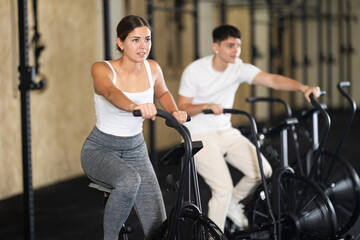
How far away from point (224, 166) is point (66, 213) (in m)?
1.65

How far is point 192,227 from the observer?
7.36 ft

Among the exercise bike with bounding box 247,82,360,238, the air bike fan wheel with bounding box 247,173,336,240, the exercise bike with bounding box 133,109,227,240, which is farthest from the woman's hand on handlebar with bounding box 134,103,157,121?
the exercise bike with bounding box 247,82,360,238

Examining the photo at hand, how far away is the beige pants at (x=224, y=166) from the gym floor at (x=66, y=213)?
0.19ft

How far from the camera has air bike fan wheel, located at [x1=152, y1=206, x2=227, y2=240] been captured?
2.16 m

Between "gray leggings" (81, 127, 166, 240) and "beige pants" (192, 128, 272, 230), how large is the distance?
0.71 meters

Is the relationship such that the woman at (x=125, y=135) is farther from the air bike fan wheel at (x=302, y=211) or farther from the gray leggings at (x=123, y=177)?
the air bike fan wheel at (x=302, y=211)

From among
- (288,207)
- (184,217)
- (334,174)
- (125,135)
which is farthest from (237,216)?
(125,135)

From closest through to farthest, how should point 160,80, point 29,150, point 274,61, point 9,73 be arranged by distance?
point 160,80, point 29,150, point 9,73, point 274,61

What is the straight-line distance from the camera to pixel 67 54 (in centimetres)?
541

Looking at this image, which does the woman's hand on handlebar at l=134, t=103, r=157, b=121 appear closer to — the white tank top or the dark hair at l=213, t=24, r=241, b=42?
the white tank top

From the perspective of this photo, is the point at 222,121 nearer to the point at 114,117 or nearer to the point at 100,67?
the point at 114,117

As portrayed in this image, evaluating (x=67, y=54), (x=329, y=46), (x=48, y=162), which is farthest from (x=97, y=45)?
(x=329, y=46)

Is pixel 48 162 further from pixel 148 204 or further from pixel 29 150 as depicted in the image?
pixel 148 204

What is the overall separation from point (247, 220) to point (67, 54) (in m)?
2.74
